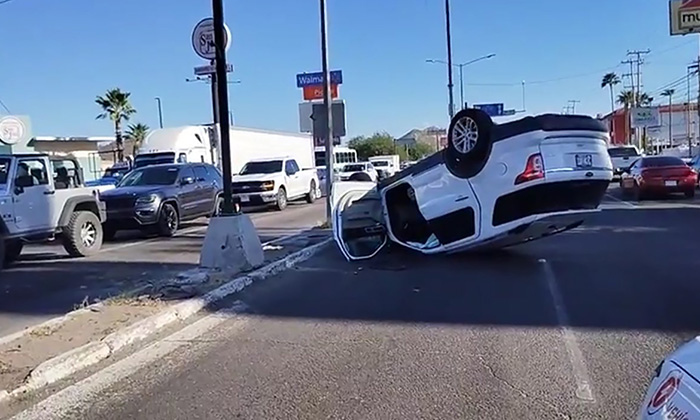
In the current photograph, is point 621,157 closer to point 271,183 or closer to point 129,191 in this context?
point 271,183

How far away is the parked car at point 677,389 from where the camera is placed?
251cm

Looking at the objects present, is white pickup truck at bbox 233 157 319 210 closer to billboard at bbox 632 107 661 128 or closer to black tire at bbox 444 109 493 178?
black tire at bbox 444 109 493 178

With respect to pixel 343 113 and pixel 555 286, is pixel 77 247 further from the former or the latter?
pixel 555 286

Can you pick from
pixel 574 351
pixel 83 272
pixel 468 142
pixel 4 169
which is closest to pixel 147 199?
pixel 4 169

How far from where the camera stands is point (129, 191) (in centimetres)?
1739

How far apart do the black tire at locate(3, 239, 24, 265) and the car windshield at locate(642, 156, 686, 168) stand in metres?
20.6

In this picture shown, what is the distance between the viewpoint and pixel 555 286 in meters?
9.34

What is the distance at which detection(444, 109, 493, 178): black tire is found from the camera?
10.5 metres

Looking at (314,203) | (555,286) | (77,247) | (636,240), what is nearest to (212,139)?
(314,203)

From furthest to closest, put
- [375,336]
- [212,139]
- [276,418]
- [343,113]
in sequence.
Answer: [212,139]
[343,113]
[375,336]
[276,418]

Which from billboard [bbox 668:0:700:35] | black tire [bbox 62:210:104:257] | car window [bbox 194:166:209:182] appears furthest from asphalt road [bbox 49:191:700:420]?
billboard [bbox 668:0:700:35]

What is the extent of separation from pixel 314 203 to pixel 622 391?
2567 centimetres

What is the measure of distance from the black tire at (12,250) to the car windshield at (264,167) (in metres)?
15.0

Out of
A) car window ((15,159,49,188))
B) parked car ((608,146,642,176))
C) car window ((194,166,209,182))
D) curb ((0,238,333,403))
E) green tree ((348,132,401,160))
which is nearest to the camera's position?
curb ((0,238,333,403))
